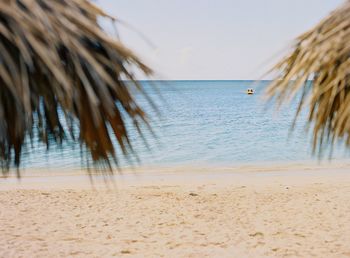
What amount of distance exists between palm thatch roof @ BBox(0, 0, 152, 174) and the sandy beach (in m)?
2.97

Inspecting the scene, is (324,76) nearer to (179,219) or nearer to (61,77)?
(61,77)

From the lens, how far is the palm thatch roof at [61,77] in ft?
5.62

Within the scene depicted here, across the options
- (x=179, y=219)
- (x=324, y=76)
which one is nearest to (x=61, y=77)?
(x=324, y=76)

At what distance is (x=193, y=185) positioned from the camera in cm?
953

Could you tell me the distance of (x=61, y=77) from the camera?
1702 millimetres

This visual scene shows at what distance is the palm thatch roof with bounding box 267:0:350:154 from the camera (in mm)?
2559

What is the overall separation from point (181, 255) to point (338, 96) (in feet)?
8.51

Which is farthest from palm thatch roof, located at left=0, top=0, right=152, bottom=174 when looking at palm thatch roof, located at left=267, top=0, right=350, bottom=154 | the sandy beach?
the sandy beach

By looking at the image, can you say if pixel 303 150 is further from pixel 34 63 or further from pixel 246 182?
pixel 34 63

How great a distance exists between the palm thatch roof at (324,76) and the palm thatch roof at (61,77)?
1066mm

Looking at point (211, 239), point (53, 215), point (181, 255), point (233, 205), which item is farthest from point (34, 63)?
point (233, 205)

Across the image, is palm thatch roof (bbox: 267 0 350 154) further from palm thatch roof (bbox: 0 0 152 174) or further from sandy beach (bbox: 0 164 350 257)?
sandy beach (bbox: 0 164 350 257)

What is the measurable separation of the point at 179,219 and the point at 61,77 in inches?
185

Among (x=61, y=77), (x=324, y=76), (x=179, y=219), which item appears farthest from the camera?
(x=179, y=219)
